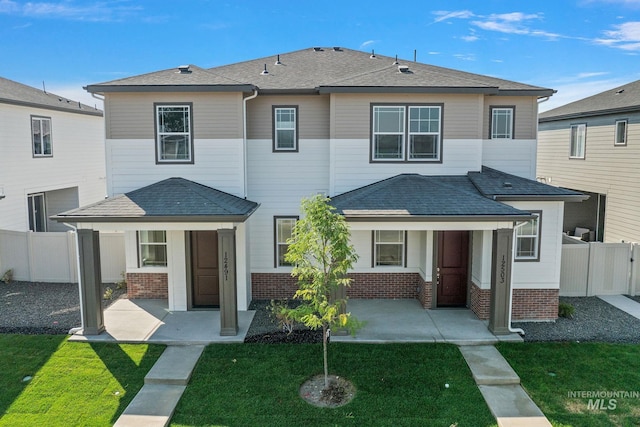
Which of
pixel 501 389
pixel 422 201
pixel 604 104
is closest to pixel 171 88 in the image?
pixel 422 201

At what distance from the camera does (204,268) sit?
40.8ft

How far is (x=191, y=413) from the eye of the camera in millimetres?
7645

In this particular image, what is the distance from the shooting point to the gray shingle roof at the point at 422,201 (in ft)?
33.6

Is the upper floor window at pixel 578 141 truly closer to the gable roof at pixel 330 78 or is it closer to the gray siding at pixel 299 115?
the gable roof at pixel 330 78

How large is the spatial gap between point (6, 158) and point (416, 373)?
15693 millimetres

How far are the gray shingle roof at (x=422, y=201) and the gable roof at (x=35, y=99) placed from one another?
12.7 m

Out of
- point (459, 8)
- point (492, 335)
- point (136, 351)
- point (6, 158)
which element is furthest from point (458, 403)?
point (6, 158)

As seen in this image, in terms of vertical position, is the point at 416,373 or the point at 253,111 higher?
the point at 253,111

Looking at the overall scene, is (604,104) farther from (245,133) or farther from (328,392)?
(328,392)

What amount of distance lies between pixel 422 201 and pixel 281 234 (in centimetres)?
435

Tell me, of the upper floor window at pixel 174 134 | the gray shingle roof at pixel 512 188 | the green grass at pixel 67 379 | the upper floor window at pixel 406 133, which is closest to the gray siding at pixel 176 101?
the upper floor window at pixel 174 134

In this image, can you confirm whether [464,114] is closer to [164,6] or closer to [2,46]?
[164,6]

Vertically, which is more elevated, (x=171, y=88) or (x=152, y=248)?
(x=171, y=88)

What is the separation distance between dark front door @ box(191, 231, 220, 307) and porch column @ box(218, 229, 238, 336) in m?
2.07
